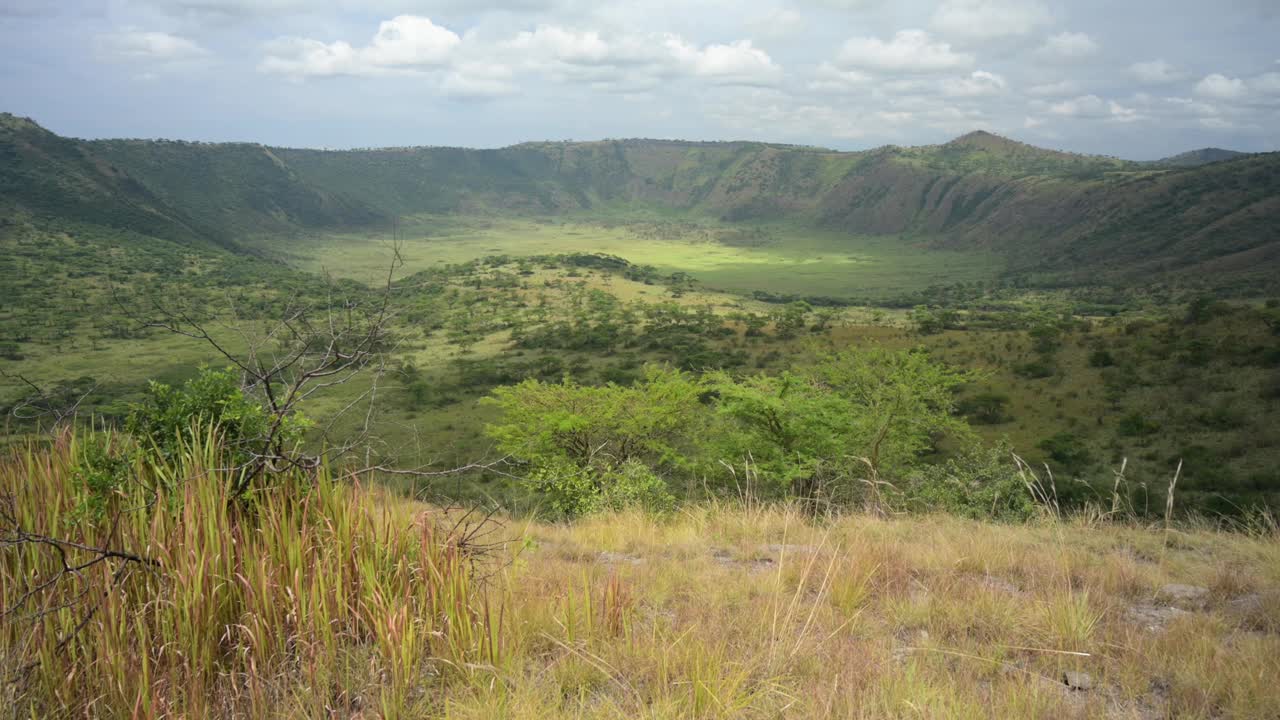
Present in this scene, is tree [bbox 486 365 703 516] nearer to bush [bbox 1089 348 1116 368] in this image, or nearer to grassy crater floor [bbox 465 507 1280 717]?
grassy crater floor [bbox 465 507 1280 717]

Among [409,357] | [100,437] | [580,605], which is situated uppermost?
[100,437]

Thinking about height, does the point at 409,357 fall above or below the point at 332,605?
below

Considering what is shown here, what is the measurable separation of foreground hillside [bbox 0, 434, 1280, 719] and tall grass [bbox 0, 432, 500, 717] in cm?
2

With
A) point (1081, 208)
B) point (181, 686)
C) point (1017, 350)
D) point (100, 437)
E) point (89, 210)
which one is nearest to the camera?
point (181, 686)

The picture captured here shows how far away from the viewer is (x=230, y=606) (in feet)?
10.5

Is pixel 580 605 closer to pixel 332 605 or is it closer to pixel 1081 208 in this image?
pixel 332 605

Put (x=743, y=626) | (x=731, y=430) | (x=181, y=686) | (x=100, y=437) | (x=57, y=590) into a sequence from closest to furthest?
(x=181, y=686) < (x=57, y=590) < (x=743, y=626) < (x=100, y=437) < (x=731, y=430)

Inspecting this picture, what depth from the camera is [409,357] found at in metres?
63.4

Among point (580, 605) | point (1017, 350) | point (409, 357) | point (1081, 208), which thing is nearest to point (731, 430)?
point (580, 605)

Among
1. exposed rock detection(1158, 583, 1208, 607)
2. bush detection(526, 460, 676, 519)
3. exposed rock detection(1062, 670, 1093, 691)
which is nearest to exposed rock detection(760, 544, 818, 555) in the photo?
exposed rock detection(1062, 670, 1093, 691)

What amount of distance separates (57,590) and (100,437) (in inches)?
55.9

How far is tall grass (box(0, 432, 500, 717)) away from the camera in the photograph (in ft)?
9.15

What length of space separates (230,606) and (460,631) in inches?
44.3

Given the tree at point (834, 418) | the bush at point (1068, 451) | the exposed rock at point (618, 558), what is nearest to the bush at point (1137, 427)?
the bush at point (1068, 451)
